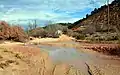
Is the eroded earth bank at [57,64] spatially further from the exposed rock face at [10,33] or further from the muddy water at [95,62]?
the exposed rock face at [10,33]

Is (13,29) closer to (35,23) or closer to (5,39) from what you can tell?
(5,39)

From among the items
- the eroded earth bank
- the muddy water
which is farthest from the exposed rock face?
the muddy water

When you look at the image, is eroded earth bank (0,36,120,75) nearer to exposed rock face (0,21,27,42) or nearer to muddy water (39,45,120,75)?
muddy water (39,45,120,75)

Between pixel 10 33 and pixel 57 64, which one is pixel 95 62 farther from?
pixel 10 33

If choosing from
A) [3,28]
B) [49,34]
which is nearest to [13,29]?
[3,28]

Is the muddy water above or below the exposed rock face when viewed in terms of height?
below

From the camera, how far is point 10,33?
7306 cm

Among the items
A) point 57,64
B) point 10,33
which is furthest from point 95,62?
point 10,33

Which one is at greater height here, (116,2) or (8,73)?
(116,2)

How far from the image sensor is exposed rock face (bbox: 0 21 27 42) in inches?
2792

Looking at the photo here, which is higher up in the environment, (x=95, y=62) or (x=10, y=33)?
(x=10, y=33)

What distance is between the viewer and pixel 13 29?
75.0 metres

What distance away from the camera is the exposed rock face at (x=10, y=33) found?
70.9m

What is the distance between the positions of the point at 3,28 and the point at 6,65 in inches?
1959
